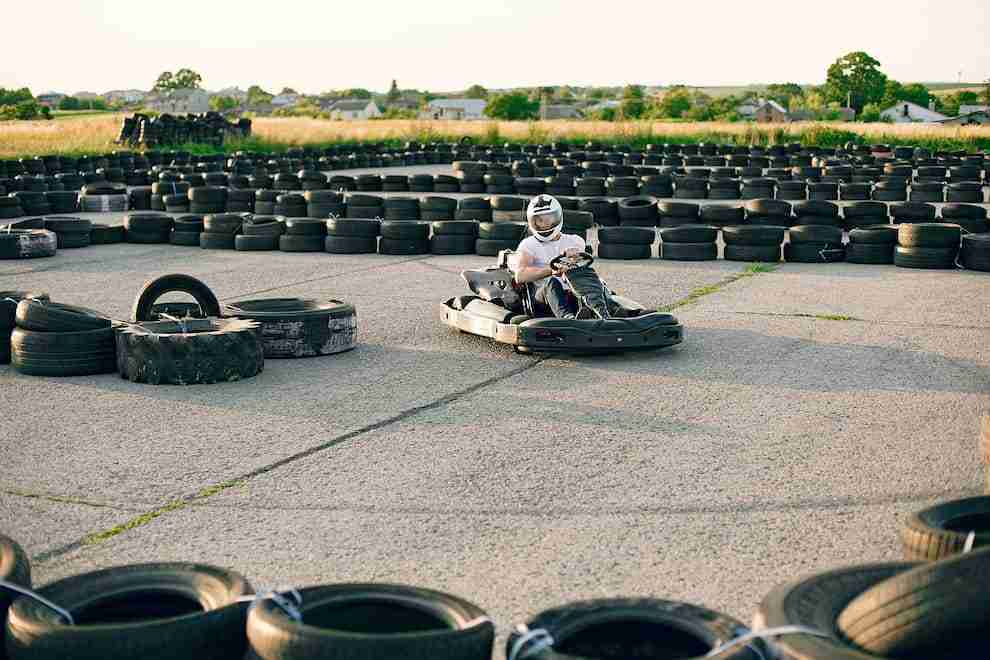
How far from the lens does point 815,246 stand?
13.1 metres

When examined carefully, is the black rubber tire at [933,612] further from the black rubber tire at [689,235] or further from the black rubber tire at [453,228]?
the black rubber tire at [453,228]

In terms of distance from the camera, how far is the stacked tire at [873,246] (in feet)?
42.3

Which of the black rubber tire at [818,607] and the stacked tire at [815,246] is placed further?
the stacked tire at [815,246]

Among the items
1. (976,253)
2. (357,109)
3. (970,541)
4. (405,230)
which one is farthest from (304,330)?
(357,109)

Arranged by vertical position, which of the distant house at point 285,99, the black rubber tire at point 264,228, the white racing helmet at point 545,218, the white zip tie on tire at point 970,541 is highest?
the distant house at point 285,99

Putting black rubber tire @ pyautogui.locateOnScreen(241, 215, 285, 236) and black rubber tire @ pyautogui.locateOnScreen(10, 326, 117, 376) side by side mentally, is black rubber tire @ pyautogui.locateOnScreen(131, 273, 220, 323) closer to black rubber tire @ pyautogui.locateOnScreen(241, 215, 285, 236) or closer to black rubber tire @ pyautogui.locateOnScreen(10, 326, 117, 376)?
black rubber tire @ pyautogui.locateOnScreen(10, 326, 117, 376)

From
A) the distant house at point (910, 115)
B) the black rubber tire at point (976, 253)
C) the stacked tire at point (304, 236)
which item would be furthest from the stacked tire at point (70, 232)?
the distant house at point (910, 115)

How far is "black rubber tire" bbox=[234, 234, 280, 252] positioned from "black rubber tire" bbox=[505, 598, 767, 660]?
1159 cm

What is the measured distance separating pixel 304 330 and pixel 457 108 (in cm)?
14143

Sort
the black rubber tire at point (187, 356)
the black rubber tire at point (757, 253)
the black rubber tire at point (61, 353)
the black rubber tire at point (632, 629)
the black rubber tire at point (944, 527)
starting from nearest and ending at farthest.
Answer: the black rubber tire at point (632, 629), the black rubber tire at point (944, 527), the black rubber tire at point (187, 356), the black rubber tire at point (61, 353), the black rubber tire at point (757, 253)

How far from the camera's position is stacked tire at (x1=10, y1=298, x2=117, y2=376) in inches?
287

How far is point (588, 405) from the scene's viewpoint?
660cm

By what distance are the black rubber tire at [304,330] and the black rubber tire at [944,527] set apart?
4.76m

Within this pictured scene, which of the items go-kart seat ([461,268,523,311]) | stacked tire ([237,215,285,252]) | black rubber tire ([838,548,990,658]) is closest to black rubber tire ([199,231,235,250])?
stacked tire ([237,215,285,252])
